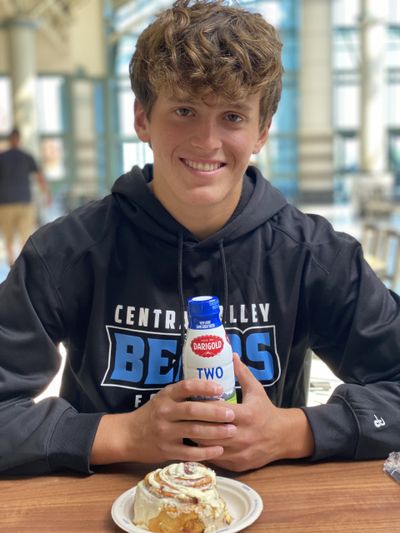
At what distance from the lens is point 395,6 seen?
48.6 ft

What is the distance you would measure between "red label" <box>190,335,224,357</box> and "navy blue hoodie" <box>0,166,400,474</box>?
0.28 m

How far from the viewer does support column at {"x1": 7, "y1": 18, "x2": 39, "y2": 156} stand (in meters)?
11.5

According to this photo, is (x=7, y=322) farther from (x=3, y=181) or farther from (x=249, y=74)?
(x=3, y=181)

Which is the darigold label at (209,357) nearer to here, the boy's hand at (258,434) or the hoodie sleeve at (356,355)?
the boy's hand at (258,434)

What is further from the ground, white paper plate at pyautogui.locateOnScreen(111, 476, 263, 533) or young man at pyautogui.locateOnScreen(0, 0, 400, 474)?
young man at pyautogui.locateOnScreen(0, 0, 400, 474)

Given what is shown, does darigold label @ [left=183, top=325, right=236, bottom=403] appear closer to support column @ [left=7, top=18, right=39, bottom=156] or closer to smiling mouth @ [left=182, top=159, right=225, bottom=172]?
smiling mouth @ [left=182, top=159, right=225, bottom=172]

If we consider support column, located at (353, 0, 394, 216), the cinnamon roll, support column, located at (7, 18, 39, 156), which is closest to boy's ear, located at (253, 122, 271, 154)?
the cinnamon roll

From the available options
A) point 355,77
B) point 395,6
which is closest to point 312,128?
point 355,77

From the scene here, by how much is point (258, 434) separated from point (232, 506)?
5.4 inches

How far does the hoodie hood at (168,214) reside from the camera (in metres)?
1.32

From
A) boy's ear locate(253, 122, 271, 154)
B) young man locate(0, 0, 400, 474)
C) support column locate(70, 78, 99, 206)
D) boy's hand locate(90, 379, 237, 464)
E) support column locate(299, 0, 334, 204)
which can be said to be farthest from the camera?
support column locate(299, 0, 334, 204)

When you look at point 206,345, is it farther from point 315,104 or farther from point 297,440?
point 315,104

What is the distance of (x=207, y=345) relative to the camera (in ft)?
3.19

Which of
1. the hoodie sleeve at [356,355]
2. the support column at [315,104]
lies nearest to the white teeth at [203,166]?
the hoodie sleeve at [356,355]
